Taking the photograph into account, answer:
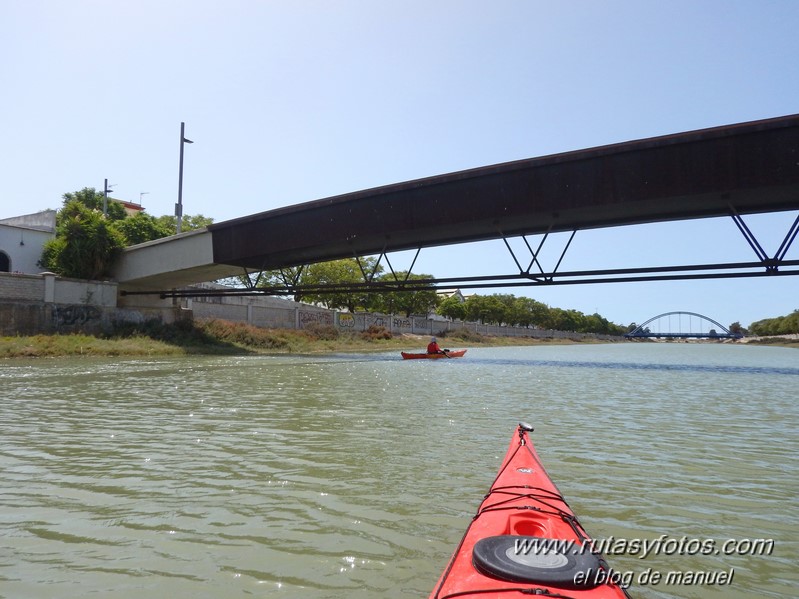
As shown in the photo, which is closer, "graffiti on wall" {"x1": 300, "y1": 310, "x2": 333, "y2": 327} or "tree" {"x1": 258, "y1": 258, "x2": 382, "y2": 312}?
"graffiti on wall" {"x1": 300, "y1": 310, "x2": 333, "y2": 327}

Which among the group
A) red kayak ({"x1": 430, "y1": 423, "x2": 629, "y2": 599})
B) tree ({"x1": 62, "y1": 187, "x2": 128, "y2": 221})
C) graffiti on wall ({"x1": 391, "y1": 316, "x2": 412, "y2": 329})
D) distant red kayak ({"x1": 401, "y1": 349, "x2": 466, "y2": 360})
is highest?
tree ({"x1": 62, "y1": 187, "x2": 128, "y2": 221})

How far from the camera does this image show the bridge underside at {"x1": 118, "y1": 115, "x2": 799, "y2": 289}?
17.6m

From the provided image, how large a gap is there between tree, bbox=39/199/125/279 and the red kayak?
36.5 m

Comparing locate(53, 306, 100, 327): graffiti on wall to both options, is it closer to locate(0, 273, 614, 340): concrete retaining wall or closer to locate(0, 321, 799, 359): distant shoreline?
locate(0, 273, 614, 340): concrete retaining wall

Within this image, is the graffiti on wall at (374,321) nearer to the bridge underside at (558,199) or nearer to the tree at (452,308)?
the bridge underside at (558,199)

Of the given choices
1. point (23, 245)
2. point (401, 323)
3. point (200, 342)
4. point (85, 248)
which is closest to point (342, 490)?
point (200, 342)

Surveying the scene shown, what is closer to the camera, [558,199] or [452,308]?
[558,199]

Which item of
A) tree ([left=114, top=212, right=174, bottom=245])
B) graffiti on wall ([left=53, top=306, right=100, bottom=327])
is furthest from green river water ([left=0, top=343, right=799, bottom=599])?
tree ([left=114, top=212, right=174, bottom=245])

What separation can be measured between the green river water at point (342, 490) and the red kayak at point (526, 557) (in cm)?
62

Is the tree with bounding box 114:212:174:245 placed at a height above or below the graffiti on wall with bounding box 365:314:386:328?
above

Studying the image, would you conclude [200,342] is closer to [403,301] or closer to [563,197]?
[563,197]

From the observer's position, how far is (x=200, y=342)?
35438mm

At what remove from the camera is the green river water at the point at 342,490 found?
3.98 metres

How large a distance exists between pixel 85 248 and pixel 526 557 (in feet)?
123
